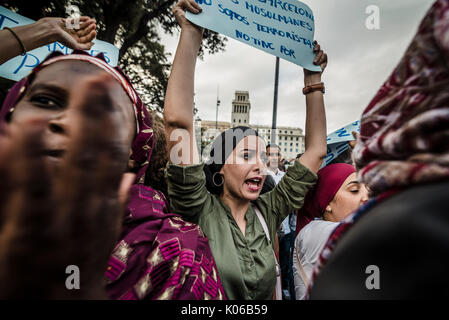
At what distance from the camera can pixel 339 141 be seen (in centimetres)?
257

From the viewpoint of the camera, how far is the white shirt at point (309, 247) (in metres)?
1.71

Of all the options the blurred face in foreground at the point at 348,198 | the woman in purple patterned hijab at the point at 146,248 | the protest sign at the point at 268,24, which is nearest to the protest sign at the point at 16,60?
the protest sign at the point at 268,24

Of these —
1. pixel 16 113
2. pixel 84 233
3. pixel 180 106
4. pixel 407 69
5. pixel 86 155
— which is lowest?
pixel 84 233

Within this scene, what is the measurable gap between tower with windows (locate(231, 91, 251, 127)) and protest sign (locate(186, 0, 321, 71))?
74.3 meters

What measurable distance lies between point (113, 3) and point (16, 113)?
918cm

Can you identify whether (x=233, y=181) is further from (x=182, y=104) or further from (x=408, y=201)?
(x=408, y=201)

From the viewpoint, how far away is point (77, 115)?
0.50 m

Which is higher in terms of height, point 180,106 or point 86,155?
point 180,106

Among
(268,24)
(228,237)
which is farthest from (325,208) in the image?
(268,24)

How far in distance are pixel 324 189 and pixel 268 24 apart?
61.0 inches

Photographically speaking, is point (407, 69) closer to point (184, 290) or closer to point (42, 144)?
point (42, 144)

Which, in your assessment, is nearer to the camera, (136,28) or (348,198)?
(348,198)
